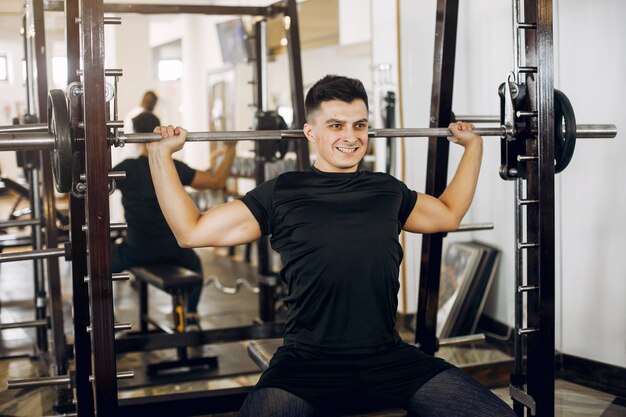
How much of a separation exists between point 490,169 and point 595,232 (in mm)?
771

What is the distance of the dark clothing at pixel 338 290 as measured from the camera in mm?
1990

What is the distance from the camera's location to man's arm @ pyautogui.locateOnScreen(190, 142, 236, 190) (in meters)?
4.02

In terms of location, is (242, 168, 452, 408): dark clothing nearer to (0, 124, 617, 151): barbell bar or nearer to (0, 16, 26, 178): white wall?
(0, 124, 617, 151): barbell bar

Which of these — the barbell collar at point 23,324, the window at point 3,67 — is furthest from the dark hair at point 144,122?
the barbell collar at point 23,324

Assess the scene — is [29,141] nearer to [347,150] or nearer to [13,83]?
[347,150]

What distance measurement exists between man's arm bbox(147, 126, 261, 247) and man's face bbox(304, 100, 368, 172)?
0.92ft

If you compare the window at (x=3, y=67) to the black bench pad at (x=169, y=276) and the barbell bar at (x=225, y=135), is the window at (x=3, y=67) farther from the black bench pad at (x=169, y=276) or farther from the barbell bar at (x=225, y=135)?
the barbell bar at (x=225, y=135)

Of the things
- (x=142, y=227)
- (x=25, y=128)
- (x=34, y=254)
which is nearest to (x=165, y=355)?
(x=142, y=227)

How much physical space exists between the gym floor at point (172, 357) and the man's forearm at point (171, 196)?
1476 millimetres

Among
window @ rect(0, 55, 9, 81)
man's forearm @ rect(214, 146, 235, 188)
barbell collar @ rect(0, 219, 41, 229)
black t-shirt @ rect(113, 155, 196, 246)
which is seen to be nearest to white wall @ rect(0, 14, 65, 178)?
window @ rect(0, 55, 9, 81)

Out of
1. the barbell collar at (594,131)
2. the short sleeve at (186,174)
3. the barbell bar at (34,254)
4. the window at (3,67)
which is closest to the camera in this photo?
the barbell collar at (594,131)

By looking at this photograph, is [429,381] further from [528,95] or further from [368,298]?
[528,95]

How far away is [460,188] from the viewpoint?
2.34 meters

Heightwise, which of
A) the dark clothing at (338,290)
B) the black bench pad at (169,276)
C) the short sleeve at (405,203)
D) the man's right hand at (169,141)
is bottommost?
the black bench pad at (169,276)
